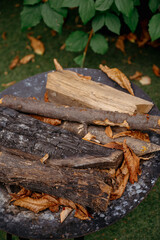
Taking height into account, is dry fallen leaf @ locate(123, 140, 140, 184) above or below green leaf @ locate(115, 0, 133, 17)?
below

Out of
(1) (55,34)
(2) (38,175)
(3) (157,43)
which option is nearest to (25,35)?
(1) (55,34)

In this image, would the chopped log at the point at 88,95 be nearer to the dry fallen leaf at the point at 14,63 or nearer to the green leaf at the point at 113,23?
the green leaf at the point at 113,23

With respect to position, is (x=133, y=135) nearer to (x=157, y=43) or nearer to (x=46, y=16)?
(x=46, y=16)

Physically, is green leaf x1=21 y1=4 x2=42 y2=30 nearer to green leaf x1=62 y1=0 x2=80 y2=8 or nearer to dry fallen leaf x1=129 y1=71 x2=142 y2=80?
green leaf x1=62 y1=0 x2=80 y2=8

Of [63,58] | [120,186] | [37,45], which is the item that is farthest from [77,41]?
[120,186]

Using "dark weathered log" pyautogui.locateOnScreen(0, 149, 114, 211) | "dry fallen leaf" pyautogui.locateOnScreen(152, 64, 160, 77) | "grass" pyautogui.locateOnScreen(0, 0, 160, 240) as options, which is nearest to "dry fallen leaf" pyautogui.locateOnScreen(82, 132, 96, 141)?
"dark weathered log" pyautogui.locateOnScreen(0, 149, 114, 211)

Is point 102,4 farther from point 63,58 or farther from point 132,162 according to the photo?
point 63,58
